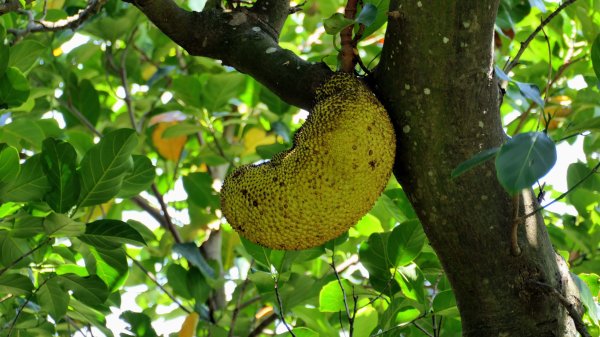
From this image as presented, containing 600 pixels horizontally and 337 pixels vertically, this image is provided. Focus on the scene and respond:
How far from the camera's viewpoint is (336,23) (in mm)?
943

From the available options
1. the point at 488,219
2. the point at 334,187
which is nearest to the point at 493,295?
the point at 488,219

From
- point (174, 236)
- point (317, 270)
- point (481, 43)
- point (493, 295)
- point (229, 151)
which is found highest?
point (481, 43)

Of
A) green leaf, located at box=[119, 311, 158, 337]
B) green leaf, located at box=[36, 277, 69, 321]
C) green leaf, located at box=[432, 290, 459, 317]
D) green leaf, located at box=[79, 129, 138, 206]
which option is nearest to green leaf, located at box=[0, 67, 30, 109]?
green leaf, located at box=[79, 129, 138, 206]

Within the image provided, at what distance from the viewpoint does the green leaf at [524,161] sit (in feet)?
2.26

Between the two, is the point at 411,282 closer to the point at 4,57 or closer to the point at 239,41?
the point at 239,41

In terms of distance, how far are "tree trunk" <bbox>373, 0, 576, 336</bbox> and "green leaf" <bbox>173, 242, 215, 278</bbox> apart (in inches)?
34.0

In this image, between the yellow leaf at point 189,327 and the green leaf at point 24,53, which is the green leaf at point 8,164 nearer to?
the green leaf at point 24,53

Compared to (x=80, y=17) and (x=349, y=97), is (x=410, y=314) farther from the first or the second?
(x=80, y=17)

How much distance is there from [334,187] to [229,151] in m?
1.07

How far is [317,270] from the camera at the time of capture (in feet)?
6.65

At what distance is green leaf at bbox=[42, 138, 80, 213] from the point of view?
3.96ft

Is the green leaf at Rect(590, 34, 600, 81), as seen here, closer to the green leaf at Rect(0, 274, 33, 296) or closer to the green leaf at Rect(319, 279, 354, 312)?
the green leaf at Rect(319, 279, 354, 312)

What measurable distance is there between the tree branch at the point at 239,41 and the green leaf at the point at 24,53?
0.39 meters

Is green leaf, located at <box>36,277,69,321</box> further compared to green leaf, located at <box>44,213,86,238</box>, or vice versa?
green leaf, located at <box>36,277,69,321</box>
